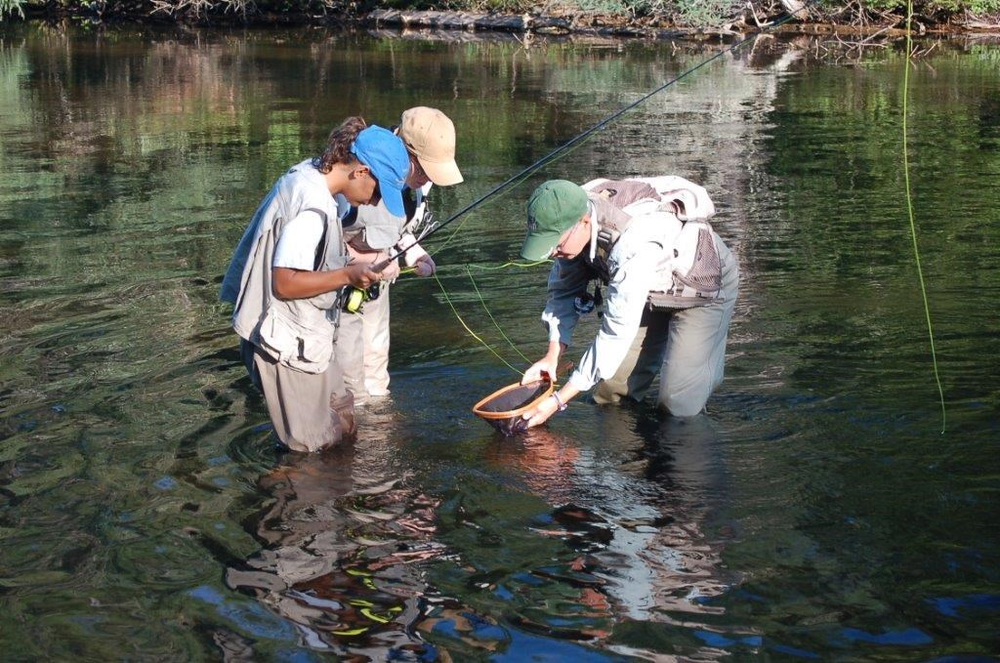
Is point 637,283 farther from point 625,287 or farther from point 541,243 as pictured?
point 541,243

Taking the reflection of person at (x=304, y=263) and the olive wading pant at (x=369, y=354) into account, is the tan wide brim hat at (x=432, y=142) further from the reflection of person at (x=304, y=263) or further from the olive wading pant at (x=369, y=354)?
the olive wading pant at (x=369, y=354)

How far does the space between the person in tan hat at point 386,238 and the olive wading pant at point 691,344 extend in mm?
1128

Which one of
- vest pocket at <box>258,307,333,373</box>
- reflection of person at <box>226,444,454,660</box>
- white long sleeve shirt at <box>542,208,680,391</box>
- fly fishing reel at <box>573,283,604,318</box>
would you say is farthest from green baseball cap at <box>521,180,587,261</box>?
reflection of person at <box>226,444,454,660</box>

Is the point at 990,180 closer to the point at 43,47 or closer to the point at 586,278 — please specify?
the point at 586,278

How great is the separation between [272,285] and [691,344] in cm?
193

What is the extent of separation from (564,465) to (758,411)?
112 cm

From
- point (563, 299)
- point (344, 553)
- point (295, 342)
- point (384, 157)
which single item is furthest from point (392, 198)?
point (344, 553)

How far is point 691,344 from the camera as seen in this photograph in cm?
531

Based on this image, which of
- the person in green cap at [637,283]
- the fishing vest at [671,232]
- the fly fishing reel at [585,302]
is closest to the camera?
the person in green cap at [637,283]

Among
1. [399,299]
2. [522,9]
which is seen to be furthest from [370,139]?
[522,9]

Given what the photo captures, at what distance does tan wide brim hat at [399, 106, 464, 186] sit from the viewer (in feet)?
16.1

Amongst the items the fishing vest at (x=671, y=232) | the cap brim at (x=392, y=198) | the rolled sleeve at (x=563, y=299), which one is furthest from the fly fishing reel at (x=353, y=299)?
the fishing vest at (x=671, y=232)

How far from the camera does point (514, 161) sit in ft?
40.6

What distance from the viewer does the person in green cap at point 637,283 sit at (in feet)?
15.3
